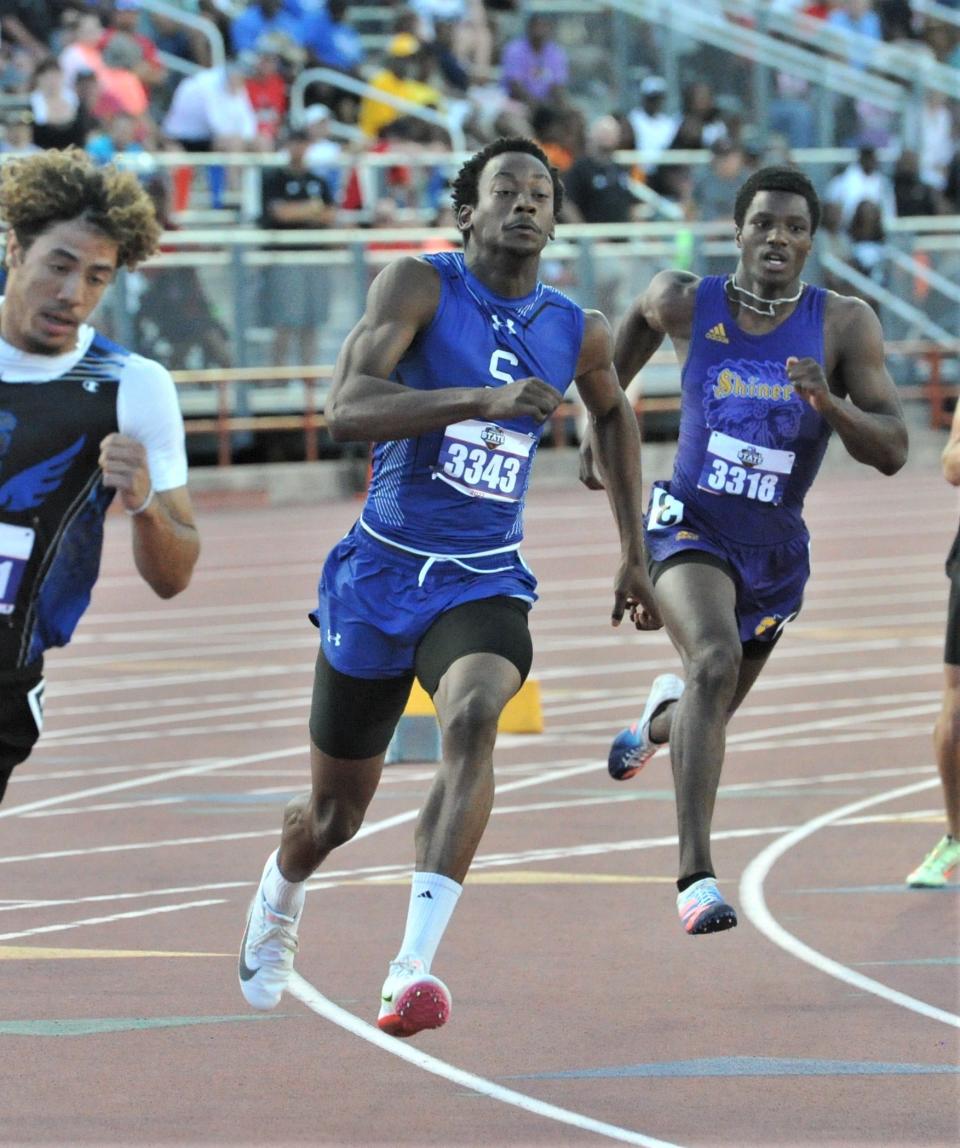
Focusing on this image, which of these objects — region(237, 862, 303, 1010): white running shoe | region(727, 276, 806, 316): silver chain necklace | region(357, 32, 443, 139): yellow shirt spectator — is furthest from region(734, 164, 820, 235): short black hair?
region(357, 32, 443, 139): yellow shirt spectator

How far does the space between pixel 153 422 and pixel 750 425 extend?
A: 285 centimetres

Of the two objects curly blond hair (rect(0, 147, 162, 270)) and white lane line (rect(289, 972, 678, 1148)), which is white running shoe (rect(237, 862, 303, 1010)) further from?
curly blond hair (rect(0, 147, 162, 270))

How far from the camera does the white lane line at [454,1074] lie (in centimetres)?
545

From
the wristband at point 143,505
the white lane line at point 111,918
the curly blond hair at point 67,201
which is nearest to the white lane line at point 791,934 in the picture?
the white lane line at point 111,918

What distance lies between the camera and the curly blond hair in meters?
5.54

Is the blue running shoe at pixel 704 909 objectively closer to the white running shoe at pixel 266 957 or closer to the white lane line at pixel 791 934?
the white lane line at pixel 791 934

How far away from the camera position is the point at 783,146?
1108 inches

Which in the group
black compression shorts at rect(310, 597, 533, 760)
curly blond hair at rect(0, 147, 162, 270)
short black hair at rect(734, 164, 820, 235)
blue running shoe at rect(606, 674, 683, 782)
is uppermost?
curly blond hair at rect(0, 147, 162, 270)

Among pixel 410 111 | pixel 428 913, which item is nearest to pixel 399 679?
pixel 428 913

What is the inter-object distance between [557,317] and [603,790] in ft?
13.7

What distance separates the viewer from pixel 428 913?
5848 mm

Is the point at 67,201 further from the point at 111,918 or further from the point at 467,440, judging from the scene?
the point at 111,918

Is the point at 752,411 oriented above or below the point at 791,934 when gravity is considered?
above

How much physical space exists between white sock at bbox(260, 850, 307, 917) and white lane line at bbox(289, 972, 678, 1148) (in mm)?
279
